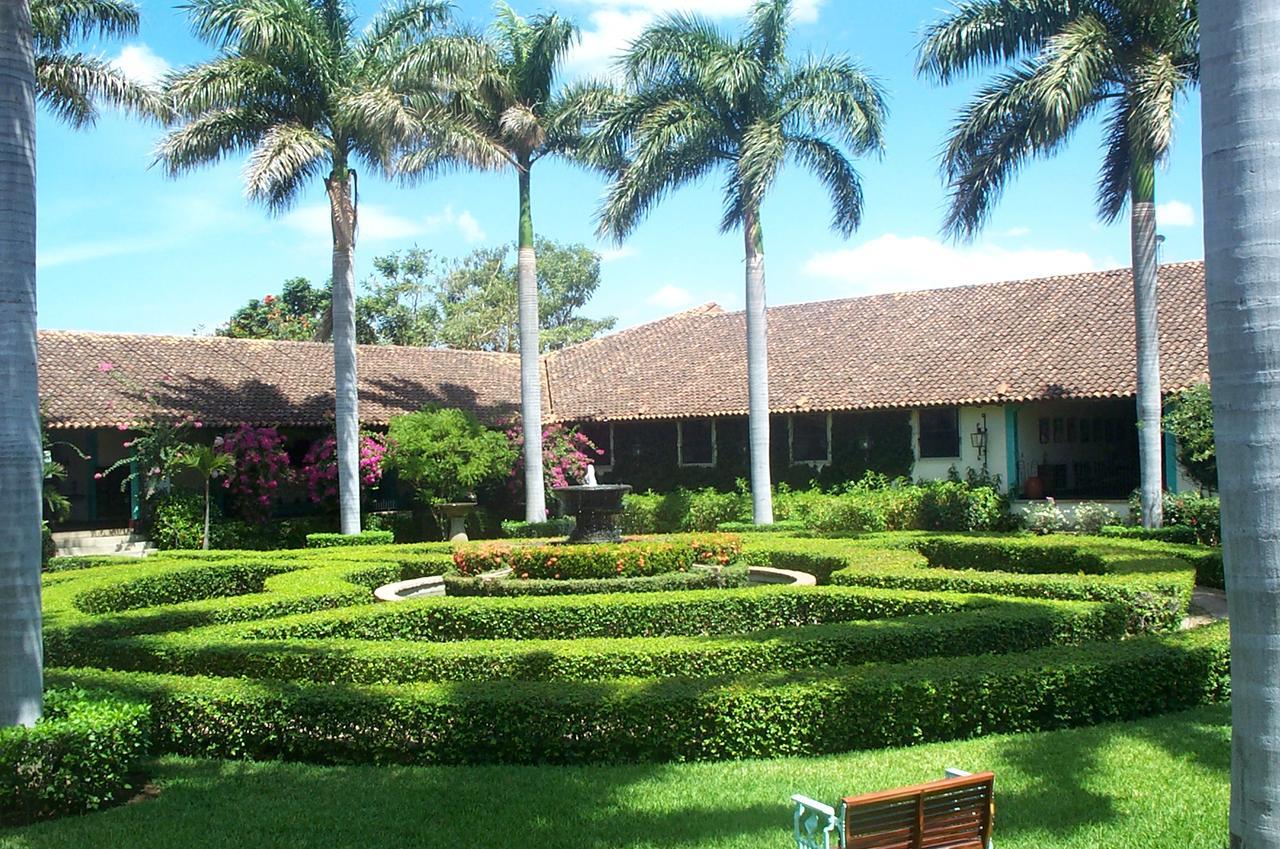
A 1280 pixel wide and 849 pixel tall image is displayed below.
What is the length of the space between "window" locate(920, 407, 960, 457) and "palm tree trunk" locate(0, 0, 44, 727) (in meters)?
19.5

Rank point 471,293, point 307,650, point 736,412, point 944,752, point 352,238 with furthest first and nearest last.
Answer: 1. point 471,293
2. point 736,412
3. point 352,238
4. point 307,650
5. point 944,752

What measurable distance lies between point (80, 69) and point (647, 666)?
60.8 ft

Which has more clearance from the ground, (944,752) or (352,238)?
(352,238)

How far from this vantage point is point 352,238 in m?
21.8

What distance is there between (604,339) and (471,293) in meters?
19.4

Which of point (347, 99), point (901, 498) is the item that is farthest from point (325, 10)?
point (901, 498)

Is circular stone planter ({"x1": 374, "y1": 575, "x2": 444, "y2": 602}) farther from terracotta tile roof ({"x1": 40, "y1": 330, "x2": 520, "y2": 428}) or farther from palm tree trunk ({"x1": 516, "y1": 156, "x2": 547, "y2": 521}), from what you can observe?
terracotta tile roof ({"x1": 40, "y1": 330, "x2": 520, "y2": 428})

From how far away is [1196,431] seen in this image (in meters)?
17.7

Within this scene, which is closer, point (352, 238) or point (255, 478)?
point (352, 238)

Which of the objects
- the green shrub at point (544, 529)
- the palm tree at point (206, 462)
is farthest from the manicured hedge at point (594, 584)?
the palm tree at point (206, 462)

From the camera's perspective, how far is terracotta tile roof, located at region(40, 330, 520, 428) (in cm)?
2266

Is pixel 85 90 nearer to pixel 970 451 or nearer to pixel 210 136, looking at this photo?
pixel 210 136

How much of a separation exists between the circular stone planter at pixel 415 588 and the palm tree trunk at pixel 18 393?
6.79 meters

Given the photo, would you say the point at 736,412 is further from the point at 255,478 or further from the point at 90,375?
the point at 90,375
